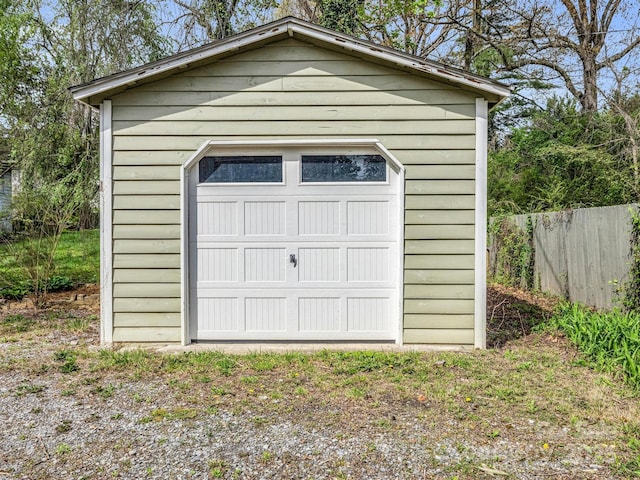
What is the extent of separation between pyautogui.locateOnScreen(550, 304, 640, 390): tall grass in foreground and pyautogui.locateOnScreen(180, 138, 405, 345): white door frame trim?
6.35ft

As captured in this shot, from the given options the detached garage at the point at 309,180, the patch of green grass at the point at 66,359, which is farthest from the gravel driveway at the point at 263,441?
the detached garage at the point at 309,180

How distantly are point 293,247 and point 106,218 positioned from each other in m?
2.06

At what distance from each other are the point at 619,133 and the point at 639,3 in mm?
3554

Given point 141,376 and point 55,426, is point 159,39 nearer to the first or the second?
point 141,376

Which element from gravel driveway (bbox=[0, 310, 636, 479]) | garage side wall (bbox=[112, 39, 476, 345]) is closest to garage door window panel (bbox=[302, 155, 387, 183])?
garage side wall (bbox=[112, 39, 476, 345])

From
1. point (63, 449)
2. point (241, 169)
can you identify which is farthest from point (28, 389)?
point (241, 169)

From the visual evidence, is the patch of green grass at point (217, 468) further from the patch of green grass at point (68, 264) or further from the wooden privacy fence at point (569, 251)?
the patch of green grass at point (68, 264)

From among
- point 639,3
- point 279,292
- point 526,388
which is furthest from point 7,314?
point 639,3

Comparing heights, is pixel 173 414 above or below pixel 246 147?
below

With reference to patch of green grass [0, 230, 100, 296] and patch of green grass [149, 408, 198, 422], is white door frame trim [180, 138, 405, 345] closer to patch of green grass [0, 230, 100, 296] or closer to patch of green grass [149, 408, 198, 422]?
patch of green grass [149, 408, 198, 422]

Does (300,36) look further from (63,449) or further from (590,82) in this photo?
(590,82)

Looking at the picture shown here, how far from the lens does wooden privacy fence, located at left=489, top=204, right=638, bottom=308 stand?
5965 millimetres

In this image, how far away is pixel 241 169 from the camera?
5156mm

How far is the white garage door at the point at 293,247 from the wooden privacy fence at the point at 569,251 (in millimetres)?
3128
